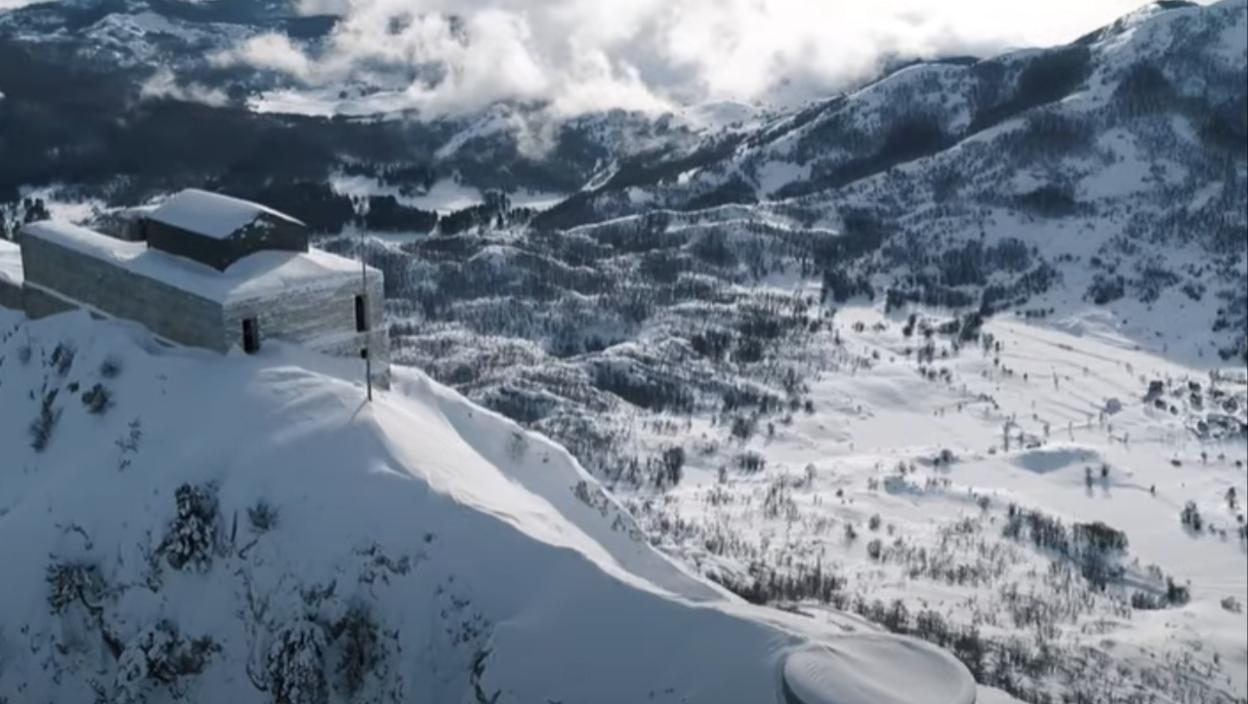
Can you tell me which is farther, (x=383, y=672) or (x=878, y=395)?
(x=878, y=395)

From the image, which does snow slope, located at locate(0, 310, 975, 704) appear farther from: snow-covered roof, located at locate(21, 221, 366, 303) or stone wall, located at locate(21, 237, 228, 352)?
snow-covered roof, located at locate(21, 221, 366, 303)

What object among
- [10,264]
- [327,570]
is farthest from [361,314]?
[10,264]

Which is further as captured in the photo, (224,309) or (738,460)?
(738,460)

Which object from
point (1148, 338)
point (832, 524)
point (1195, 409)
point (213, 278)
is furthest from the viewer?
point (1148, 338)

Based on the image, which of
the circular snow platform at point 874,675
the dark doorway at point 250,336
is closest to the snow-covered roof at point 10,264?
the dark doorway at point 250,336

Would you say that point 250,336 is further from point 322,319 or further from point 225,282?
point 322,319

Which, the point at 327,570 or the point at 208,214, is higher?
the point at 208,214

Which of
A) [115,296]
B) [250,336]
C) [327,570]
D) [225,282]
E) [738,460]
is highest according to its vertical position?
[225,282]

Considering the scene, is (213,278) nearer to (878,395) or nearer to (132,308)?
(132,308)

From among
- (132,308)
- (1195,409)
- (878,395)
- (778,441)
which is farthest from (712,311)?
(132,308)
